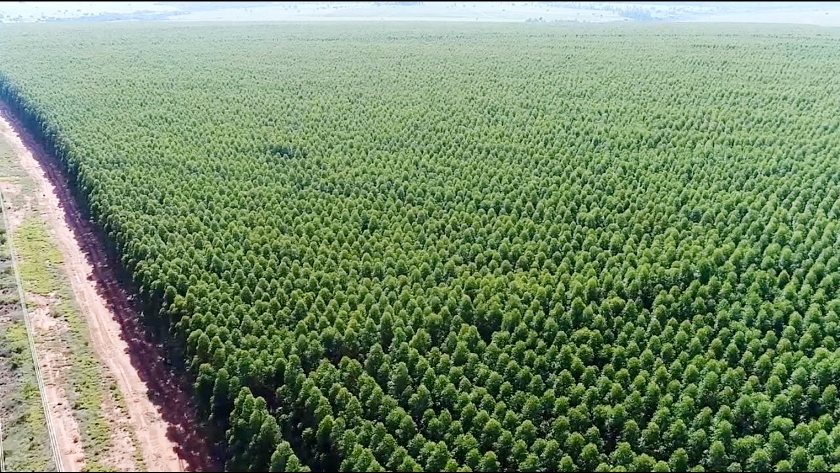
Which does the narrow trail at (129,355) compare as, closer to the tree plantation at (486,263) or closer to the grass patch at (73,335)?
the grass patch at (73,335)

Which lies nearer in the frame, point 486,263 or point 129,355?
point 129,355

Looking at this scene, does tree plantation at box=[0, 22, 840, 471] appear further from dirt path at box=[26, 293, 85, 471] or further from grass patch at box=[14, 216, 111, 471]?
dirt path at box=[26, 293, 85, 471]

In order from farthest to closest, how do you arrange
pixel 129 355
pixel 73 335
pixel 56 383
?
pixel 73 335, pixel 129 355, pixel 56 383

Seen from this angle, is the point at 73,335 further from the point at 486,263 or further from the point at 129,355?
the point at 486,263

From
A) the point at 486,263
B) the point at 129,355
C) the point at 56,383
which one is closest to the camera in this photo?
the point at 56,383

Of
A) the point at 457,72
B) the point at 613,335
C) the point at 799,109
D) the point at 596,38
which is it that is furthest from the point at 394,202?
the point at 596,38

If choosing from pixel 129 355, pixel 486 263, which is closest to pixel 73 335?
pixel 129 355

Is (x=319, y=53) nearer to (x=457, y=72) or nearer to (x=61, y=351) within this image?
(x=457, y=72)

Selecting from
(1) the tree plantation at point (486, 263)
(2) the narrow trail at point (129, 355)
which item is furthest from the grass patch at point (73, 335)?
(1) the tree plantation at point (486, 263)
